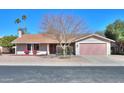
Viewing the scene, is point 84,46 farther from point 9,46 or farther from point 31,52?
point 9,46

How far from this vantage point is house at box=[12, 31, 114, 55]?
33.8 m

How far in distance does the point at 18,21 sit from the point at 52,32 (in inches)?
1525

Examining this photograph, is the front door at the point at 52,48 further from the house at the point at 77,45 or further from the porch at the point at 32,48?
the porch at the point at 32,48

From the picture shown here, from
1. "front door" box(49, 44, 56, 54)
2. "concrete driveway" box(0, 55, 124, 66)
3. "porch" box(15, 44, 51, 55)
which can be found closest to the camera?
"concrete driveway" box(0, 55, 124, 66)

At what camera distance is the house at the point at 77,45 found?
111 ft

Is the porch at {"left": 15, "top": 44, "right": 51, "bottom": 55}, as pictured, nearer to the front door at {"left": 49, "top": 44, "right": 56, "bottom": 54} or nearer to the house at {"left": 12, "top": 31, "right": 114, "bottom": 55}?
the house at {"left": 12, "top": 31, "right": 114, "bottom": 55}

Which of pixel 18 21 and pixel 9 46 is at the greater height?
pixel 18 21

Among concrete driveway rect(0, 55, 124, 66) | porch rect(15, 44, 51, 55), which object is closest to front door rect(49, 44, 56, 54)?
porch rect(15, 44, 51, 55)

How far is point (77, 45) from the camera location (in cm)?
3403

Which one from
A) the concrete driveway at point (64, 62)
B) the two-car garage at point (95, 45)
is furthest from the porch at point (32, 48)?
the concrete driveway at point (64, 62)

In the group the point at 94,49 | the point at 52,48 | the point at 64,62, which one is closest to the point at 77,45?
the point at 94,49
